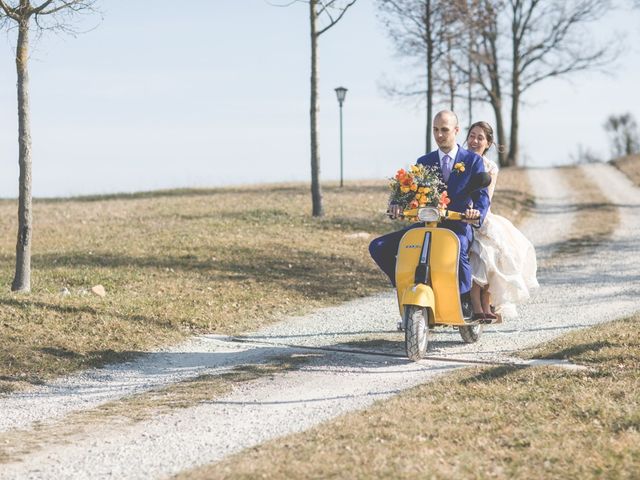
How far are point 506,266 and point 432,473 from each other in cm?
425

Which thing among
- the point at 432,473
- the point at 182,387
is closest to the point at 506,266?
the point at 182,387

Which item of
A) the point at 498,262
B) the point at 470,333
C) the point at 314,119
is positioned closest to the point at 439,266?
the point at 498,262

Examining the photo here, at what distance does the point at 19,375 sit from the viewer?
8.54m

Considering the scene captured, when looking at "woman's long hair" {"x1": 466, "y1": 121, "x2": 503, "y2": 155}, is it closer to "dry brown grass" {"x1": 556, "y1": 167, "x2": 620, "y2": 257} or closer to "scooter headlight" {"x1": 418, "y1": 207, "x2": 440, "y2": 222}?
"scooter headlight" {"x1": 418, "y1": 207, "x2": 440, "y2": 222}

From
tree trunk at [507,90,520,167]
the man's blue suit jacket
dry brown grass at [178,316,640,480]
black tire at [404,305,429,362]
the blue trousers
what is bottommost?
dry brown grass at [178,316,640,480]

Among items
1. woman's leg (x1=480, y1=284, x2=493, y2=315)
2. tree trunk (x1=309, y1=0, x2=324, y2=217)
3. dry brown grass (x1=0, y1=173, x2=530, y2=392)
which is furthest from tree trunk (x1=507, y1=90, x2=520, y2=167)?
woman's leg (x1=480, y1=284, x2=493, y2=315)

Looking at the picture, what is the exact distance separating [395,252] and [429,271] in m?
0.52

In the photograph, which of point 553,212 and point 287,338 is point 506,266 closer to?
point 287,338

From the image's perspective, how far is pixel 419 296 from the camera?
8.08 m

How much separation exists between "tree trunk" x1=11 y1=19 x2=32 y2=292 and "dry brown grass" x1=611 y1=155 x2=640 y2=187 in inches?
1247

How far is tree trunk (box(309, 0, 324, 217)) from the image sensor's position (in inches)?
844

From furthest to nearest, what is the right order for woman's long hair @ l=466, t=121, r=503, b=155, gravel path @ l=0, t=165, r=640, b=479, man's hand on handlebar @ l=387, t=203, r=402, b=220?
woman's long hair @ l=466, t=121, r=503, b=155 → man's hand on handlebar @ l=387, t=203, r=402, b=220 → gravel path @ l=0, t=165, r=640, b=479

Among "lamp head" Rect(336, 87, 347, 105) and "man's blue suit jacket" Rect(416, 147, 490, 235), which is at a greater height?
"lamp head" Rect(336, 87, 347, 105)

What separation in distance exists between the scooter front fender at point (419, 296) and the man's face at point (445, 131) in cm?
136
